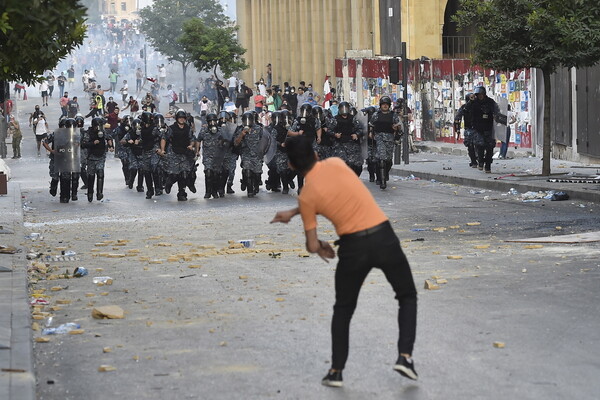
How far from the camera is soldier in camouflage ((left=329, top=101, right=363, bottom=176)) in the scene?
26.8m

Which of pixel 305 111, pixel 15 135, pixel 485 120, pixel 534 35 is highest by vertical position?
pixel 534 35

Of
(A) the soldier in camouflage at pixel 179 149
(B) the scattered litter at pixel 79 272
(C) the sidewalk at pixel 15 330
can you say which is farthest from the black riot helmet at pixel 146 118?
(B) the scattered litter at pixel 79 272

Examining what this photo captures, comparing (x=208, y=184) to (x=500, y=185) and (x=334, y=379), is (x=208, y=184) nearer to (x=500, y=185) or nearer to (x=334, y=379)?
(x=500, y=185)

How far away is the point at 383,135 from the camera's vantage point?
88.3 ft

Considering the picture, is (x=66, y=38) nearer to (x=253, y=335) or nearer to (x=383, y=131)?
(x=253, y=335)

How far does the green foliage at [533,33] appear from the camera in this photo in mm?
23250

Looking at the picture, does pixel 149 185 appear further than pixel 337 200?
Yes

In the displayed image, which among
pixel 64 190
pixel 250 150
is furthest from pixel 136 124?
pixel 250 150

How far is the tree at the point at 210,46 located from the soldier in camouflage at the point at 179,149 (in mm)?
36813

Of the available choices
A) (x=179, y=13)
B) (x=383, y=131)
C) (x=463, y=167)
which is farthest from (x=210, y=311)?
(x=179, y=13)

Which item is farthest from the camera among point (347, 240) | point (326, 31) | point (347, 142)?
point (326, 31)

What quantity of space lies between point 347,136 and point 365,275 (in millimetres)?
18632

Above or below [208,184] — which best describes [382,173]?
above

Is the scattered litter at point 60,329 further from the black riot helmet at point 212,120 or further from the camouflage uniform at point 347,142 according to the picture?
the camouflage uniform at point 347,142
